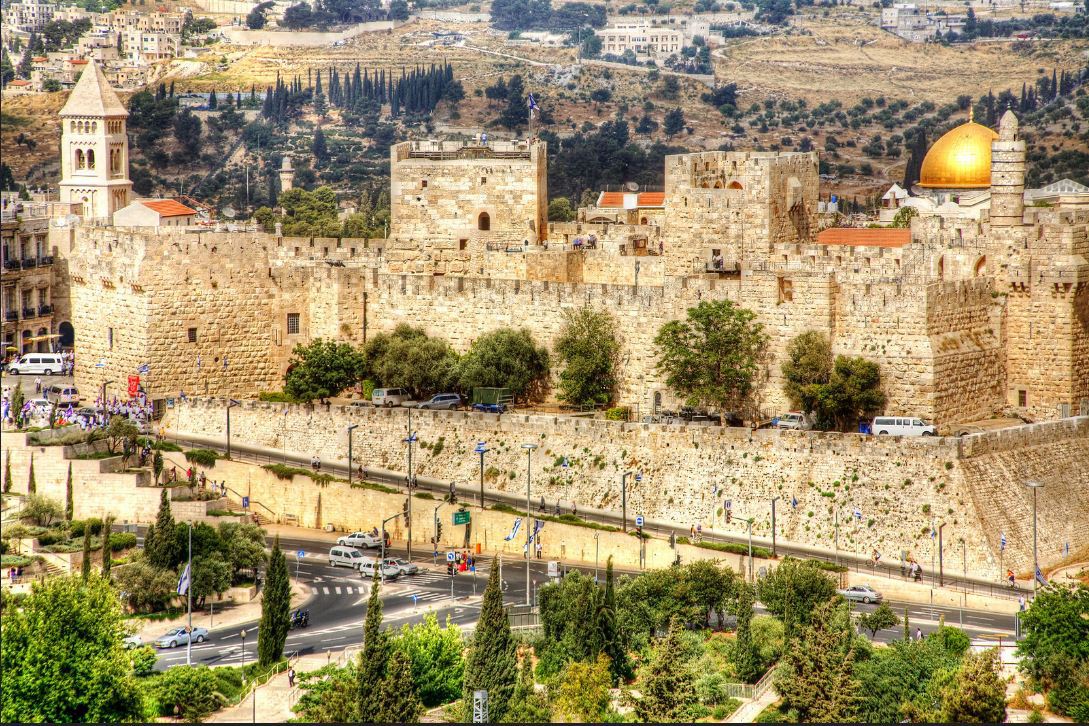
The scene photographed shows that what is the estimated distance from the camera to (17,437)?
7250 cm

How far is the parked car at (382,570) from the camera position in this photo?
217ft

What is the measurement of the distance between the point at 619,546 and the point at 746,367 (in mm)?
7965

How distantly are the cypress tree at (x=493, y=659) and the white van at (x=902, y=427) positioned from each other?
16.9m

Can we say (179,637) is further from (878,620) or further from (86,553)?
(878,620)

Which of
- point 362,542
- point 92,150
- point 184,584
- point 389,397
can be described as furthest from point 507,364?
point 92,150

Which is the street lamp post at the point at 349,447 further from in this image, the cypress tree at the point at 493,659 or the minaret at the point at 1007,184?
the minaret at the point at 1007,184

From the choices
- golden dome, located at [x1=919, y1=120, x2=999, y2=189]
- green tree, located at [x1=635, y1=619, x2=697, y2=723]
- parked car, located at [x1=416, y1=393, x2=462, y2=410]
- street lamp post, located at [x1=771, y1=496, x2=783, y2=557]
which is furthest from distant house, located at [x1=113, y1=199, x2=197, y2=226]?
green tree, located at [x1=635, y1=619, x2=697, y2=723]

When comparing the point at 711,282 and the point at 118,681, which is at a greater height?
the point at 711,282

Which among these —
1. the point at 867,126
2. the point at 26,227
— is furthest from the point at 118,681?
the point at 867,126

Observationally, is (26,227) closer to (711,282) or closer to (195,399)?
(195,399)

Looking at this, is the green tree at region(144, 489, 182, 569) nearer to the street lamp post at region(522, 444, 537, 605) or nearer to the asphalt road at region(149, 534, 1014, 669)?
the asphalt road at region(149, 534, 1014, 669)

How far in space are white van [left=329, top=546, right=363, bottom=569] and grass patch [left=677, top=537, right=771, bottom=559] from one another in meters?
9.61

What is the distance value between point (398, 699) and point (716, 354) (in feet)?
69.0

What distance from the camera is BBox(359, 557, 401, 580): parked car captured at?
6606 cm
